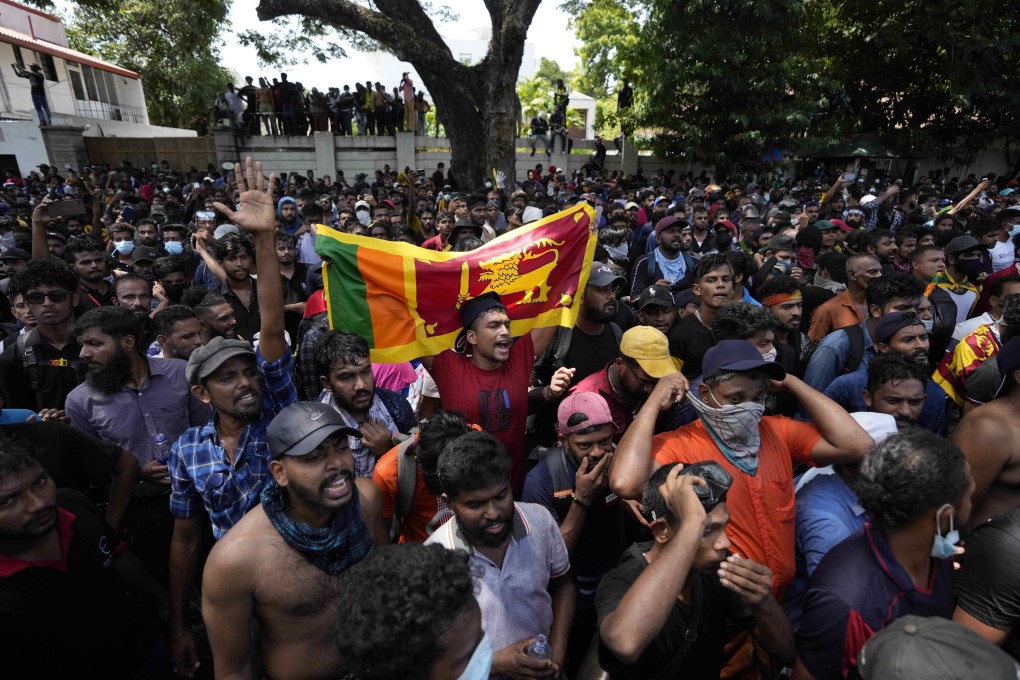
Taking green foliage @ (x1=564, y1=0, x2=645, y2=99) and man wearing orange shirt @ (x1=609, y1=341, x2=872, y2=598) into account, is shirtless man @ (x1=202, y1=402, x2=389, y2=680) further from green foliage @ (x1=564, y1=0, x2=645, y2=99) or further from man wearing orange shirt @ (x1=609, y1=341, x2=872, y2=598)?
green foliage @ (x1=564, y1=0, x2=645, y2=99)

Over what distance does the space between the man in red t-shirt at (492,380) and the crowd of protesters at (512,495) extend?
0.02m

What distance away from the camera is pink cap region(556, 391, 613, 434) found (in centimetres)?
275

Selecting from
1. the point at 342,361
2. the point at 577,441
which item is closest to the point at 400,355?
the point at 342,361

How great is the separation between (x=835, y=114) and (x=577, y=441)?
23.5m

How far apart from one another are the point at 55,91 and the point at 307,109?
17.9 metres

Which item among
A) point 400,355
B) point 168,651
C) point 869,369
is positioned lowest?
point 168,651

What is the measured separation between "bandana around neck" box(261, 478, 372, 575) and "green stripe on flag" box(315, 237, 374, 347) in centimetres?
159

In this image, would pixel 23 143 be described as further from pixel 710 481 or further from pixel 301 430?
pixel 710 481

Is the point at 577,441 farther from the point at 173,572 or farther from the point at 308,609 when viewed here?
the point at 173,572

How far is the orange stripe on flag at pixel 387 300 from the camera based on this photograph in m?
3.90

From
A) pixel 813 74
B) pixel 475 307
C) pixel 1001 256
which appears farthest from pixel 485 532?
pixel 813 74

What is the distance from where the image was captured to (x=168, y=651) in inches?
115

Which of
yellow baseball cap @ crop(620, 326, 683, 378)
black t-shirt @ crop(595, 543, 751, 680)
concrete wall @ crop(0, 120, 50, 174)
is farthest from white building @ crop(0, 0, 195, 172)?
black t-shirt @ crop(595, 543, 751, 680)

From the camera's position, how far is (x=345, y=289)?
384 centimetres
